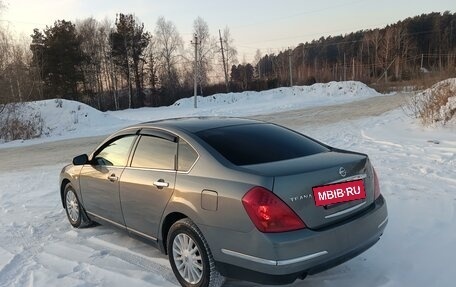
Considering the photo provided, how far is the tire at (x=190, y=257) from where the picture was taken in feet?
11.7

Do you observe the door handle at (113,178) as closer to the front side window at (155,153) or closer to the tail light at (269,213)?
the front side window at (155,153)

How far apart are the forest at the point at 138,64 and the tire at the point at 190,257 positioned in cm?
1921

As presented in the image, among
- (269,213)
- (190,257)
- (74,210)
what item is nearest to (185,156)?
(190,257)

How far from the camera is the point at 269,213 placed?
3168 mm

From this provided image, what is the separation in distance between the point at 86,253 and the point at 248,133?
7.61 ft

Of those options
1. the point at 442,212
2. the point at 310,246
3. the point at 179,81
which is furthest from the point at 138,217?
the point at 179,81

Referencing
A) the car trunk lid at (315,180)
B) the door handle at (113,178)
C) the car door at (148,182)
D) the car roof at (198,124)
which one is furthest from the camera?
the door handle at (113,178)

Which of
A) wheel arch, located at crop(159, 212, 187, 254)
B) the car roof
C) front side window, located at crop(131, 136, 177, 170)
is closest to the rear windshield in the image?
the car roof

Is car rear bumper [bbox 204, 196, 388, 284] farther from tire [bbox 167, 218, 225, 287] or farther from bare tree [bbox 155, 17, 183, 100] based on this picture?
bare tree [bbox 155, 17, 183, 100]

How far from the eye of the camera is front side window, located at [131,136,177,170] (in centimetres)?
414

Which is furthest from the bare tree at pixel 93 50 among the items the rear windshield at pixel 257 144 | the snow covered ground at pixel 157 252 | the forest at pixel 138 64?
the rear windshield at pixel 257 144

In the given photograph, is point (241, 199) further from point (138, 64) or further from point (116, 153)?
point (138, 64)

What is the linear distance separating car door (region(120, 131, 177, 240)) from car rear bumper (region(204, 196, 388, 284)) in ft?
2.59

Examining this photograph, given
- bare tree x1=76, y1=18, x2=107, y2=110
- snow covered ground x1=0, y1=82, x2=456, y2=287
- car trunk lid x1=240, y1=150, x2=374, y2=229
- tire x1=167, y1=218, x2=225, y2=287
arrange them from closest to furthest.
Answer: car trunk lid x1=240, y1=150, x2=374, y2=229, tire x1=167, y1=218, x2=225, y2=287, snow covered ground x1=0, y1=82, x2=456, y2=287, bare tree x1=76, y1=18, x2=107, y2=110
